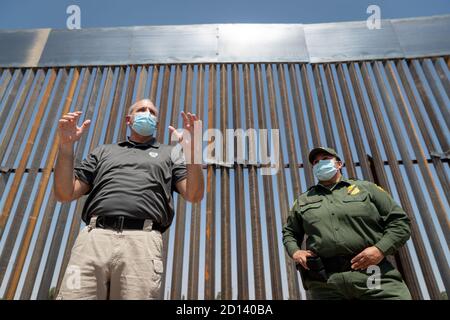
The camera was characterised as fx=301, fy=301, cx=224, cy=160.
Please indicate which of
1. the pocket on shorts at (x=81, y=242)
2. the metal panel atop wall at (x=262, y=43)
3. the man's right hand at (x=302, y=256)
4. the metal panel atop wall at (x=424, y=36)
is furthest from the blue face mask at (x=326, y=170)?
the metal panel atop wall at (x=424, y=36)

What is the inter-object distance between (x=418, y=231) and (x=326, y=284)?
2113 mm

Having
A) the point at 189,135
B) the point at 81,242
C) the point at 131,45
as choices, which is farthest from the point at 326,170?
the point at 131,45

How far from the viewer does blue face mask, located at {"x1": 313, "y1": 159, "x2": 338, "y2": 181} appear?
2551 mm

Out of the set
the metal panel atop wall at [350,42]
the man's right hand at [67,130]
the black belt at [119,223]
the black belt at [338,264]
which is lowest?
the black belt at [338,264]

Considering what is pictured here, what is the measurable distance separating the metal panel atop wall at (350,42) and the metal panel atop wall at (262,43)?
19cm

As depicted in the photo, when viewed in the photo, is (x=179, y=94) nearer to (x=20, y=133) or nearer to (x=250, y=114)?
(x=250, y=114)

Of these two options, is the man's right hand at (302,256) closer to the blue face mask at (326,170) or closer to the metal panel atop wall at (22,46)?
the blue face mask at (326,170)

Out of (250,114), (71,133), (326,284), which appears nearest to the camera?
(71,133)

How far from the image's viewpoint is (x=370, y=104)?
14.1ft

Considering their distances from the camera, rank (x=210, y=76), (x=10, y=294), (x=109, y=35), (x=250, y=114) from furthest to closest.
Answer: (x=109, y=35), (x=210, y=76), (x=250, y=114), (x=10, y=294)

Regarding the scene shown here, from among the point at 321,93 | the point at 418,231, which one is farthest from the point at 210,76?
the point at 418,231

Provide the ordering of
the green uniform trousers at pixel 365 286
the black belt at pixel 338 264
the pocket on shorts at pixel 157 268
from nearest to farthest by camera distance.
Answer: the pocket on shorts at pixel 157 268, the green uniform trousers at pixel 365 286, the black belt at pixel 338 264

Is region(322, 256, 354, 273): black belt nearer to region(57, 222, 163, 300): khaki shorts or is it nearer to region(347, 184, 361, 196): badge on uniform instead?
region(347, 184, 361, 196): badge on uniform

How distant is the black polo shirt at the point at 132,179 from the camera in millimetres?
1847
